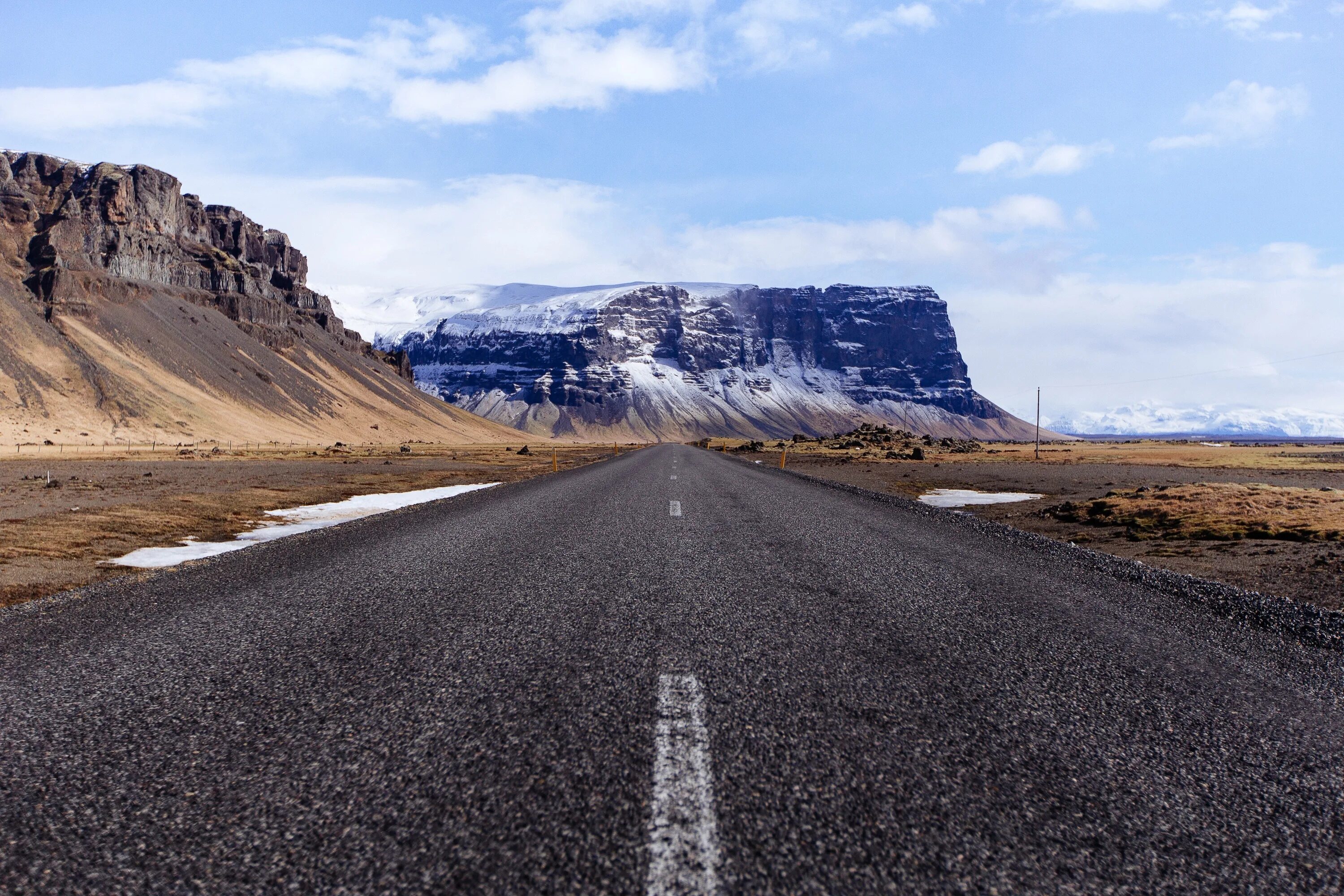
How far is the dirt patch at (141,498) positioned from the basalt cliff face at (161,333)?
4758 cm

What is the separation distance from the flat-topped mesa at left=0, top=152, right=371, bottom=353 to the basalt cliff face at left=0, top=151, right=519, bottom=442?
1.08 feet

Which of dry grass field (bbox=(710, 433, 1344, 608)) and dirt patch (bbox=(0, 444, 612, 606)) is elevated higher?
dry grass field (bbox=(710, 433, 1344, 608))

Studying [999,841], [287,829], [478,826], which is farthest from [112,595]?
[999,841]

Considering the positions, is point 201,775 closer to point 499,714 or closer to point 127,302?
point 499,714

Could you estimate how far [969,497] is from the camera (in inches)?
1017

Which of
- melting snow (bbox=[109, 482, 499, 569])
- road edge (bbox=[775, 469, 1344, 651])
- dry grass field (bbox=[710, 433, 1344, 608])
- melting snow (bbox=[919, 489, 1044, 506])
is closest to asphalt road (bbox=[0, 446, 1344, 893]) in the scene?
road edge (bbox=[775, 469, 1344, 651])

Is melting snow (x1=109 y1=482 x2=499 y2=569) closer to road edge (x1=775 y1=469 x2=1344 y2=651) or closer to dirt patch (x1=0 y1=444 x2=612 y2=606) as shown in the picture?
dirt patch (x1=0 y1=444 x2=612 y2=606)

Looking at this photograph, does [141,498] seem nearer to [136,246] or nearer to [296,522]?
[296,522]

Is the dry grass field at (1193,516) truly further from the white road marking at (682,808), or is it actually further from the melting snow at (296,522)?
the melting snow at (296,522)

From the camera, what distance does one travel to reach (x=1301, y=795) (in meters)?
3.49

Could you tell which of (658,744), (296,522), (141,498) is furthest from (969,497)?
(141,498)

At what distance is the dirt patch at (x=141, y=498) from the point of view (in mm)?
10852

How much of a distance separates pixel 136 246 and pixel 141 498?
148892 mm

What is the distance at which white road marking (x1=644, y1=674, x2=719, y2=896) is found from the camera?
8.76 feet
